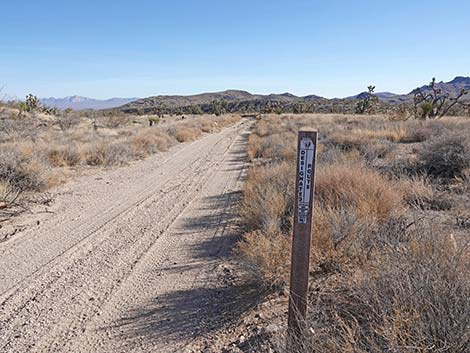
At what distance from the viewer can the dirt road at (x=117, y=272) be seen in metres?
4.66

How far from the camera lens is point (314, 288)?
492 centimetres

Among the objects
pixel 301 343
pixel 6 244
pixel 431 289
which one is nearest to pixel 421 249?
pixel 431 289

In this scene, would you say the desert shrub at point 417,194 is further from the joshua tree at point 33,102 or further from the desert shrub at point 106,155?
the joshua tree at point 33,102

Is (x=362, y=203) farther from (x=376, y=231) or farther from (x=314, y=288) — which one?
(x=314, y=288)

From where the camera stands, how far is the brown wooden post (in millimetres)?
3457

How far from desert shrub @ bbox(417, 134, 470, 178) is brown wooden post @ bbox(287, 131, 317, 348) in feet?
29.4

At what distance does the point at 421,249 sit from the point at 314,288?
1337 mm

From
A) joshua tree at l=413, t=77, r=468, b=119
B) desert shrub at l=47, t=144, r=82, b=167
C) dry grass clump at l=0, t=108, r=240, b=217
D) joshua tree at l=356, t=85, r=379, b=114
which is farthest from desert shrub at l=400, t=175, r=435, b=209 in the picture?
joshua tree at l=356, t=85, r=379, b=114

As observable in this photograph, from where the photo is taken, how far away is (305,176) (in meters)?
3.50

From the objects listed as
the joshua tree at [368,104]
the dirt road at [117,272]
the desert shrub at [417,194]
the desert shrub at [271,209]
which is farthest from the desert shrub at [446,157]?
the joshua tree at [368,104]

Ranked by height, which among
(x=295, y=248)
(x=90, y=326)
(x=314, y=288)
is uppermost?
(x=295, y=248)

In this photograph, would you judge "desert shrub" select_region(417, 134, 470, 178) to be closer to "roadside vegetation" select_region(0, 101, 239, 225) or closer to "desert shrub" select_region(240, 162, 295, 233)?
"desert shrub" select_region(240, 162, 295, 233)

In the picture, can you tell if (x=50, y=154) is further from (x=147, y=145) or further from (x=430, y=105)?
(x=430, y=105)

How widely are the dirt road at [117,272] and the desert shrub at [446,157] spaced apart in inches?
232
